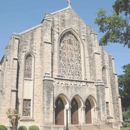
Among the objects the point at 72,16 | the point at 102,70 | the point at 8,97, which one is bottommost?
the point at 8,97

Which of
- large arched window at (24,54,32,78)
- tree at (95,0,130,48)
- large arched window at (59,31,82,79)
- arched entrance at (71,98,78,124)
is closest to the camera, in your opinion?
tree at (95,0,130,48)

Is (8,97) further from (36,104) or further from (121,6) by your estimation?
(121,6)

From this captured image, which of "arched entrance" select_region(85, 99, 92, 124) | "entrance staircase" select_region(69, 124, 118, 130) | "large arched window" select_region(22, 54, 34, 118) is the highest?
"large arched window" select_region(22, 54, 34, 118)

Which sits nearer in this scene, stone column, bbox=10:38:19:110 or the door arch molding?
stone column, bbox=10:38:19:110

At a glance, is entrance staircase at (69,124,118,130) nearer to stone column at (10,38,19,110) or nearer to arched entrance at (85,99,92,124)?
arched entrance at (85,99,92,124)

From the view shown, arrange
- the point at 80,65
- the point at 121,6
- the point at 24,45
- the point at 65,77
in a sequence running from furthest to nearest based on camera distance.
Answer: the point at 80,65, the point at 65,77, the point at 24,45, the point at 121,6

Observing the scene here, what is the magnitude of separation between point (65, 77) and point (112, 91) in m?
7.27

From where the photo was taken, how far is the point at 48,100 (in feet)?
60.3

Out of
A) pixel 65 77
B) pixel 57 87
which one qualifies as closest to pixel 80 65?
pixel 65 77

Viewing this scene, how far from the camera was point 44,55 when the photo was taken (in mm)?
20375

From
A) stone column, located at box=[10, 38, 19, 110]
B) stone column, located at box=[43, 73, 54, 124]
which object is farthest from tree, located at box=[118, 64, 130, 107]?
stone column, located at box=[10, 38, 19, 110]

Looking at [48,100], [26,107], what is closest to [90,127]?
[48,100]

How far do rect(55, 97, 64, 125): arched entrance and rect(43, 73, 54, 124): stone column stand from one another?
1.91 m

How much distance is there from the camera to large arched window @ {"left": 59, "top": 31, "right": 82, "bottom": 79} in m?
22.2
